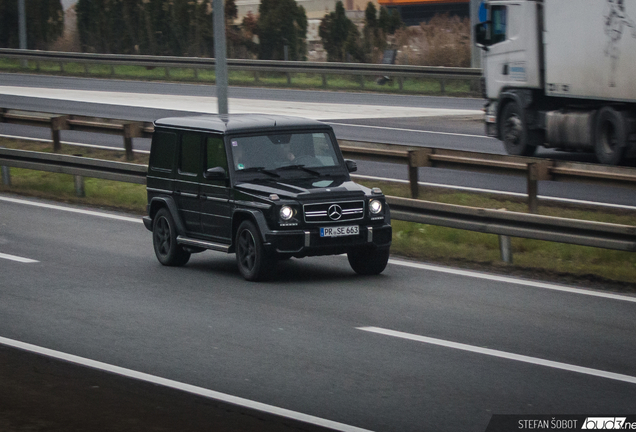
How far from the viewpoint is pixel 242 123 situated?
458 inches

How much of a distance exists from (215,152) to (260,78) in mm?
28271

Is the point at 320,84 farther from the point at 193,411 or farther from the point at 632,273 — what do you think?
the point at 193,411

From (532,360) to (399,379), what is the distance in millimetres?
1108

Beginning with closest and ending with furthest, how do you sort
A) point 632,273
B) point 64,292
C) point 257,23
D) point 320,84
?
point 64,292 → point 632,273 → point 320,84 → point 257,23

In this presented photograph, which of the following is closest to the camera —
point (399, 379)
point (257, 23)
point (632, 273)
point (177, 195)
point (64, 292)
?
point (399, 379)

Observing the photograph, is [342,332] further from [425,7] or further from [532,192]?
[425,7]

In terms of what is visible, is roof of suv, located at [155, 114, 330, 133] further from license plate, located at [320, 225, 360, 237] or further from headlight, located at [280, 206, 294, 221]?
license plate, located at [320, 225, 360, 237]

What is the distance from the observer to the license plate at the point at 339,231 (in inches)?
423

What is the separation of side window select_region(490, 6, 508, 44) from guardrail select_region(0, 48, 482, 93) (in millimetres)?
10882

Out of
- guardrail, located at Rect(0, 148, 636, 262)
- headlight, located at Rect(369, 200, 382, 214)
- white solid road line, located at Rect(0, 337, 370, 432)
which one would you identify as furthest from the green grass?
white solid road line, located at Rect(0, 337, 370, 432)

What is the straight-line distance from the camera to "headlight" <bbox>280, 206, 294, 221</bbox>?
34.8 ft

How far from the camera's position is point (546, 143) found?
21.8 m

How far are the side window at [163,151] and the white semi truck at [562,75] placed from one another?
9.44 m

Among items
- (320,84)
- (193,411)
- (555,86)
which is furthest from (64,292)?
(320,84)
